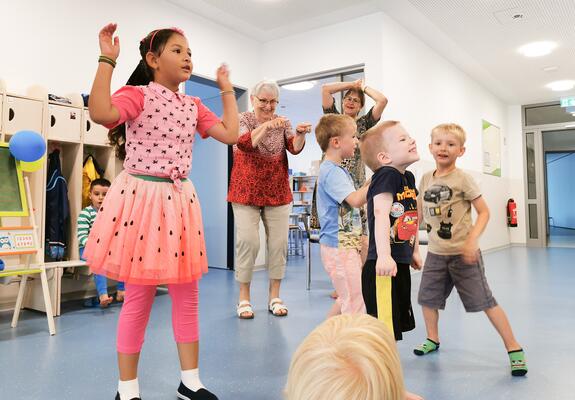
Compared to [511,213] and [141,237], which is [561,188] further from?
[141,237]

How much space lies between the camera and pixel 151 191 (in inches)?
52.2

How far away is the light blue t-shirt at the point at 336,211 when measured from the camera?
5.44ft

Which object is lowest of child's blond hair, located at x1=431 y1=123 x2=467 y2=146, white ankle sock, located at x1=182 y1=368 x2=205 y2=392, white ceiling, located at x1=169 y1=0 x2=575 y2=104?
white ankle sock, located at x1=182 y1=368 x2=205 y2=392

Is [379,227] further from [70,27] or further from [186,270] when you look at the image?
[70,27]

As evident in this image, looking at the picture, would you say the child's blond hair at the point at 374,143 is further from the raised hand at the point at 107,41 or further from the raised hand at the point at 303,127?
the raised hand at the point at 107,41

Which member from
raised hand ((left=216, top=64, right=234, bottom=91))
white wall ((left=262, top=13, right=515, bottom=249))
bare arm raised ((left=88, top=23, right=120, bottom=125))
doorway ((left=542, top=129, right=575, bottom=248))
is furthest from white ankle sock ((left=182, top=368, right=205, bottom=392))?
doorway ((left=542, top=129, right=575, bottom=248))

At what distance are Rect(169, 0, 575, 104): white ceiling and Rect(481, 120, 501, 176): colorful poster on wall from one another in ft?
4.93

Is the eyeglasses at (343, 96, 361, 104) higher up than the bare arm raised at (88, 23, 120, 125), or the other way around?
the eyeglasses at (343, 96, 361, 104)

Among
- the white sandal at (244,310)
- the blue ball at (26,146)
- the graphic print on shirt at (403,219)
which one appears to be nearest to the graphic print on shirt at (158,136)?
the graphic print on shirt at (403,219)

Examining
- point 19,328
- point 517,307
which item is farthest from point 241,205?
point 517,307

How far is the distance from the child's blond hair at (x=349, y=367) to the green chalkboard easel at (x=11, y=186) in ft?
8.46

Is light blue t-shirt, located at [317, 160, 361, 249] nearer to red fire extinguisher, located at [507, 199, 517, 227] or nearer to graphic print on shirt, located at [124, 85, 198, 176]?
graphic print on shirt, located at [124, 85, 198, 176]

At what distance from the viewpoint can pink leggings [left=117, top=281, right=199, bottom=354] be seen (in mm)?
A: 1333

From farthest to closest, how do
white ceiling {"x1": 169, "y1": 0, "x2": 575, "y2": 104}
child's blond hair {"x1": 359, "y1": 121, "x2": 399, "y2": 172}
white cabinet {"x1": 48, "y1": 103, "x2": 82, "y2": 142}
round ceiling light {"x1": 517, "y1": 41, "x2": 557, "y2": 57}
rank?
round ceiling light {"x1": 517, "y1": 41, "x2": 557, "y2": 57} → white ceiling {"x1": 169, "y1": 0, "x2": 575, "y2": 104} → white cabinet {"x1": 48, "y1": 103, "x2": 82, "y2": 142} → child's blond hair {"x1": 359, "y1": 121, "x2": 399, "y2": 172}
